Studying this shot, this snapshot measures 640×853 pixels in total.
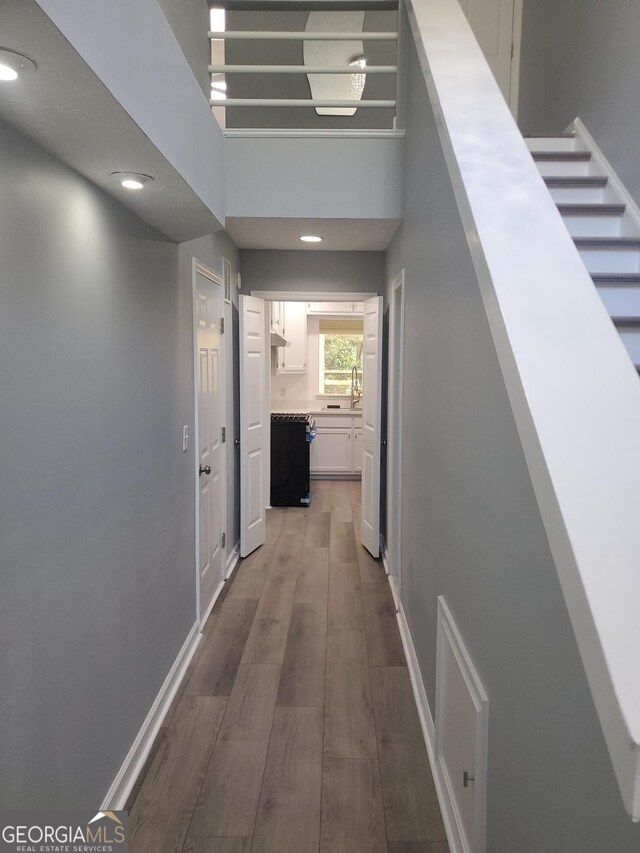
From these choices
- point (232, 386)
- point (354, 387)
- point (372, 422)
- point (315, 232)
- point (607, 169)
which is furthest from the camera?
point (354, 387)

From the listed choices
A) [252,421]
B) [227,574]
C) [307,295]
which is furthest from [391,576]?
[307,295]

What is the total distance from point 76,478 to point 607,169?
2894 mm

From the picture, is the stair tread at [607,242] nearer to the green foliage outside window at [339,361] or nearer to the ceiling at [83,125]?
the ceiling at [83,125]

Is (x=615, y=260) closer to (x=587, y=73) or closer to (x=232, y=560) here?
(x=587, y=73)

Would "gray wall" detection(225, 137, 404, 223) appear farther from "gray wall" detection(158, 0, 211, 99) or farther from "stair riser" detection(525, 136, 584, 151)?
"stair riser" detection(525, 136, 584, 151)

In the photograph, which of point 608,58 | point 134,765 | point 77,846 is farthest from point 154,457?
point 608,58

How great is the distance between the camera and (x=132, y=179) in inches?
68.2

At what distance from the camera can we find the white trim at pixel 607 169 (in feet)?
8.64

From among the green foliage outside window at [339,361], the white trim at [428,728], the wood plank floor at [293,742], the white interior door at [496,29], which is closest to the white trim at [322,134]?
the white interior door at [496,29]

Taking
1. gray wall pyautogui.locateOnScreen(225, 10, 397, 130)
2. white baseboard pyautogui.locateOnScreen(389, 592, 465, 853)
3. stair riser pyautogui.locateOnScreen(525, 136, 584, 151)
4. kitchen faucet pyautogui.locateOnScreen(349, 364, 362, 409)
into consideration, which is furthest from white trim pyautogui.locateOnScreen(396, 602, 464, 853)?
kitchen faucet pyautogui.locateOnScreen(349, 364, 362, 409)

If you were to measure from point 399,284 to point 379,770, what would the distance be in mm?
2552

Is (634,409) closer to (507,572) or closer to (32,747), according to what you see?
(507,572)

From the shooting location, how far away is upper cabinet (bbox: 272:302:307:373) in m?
7.22

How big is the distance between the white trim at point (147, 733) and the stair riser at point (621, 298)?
2.47 meters
